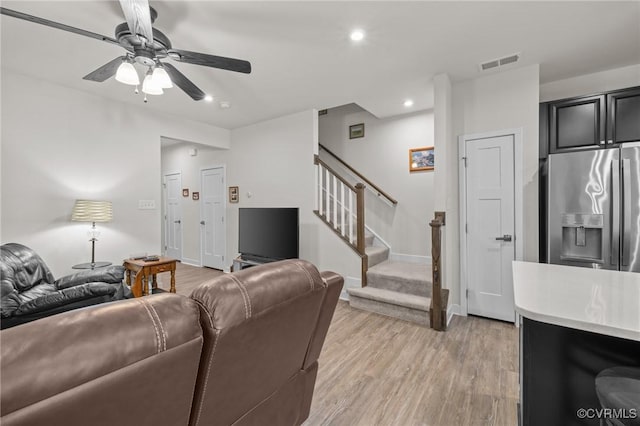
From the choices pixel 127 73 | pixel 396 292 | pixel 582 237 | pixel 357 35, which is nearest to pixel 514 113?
pixel 582 237

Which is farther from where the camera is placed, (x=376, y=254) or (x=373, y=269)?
(x=376, y=254)

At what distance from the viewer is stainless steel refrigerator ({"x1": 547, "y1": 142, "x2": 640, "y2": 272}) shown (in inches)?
97.2

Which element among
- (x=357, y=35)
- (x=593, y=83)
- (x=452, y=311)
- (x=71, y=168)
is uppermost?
(x=357, y=35)

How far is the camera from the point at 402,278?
143 inches

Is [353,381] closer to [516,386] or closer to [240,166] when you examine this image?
[516,386]

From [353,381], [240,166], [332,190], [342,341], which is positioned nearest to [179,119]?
[240,166]

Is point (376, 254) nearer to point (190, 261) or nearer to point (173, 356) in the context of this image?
point (173, 356)

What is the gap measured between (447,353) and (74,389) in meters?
2.70

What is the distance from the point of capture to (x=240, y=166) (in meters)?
5.47

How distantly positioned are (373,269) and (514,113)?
2413 mm

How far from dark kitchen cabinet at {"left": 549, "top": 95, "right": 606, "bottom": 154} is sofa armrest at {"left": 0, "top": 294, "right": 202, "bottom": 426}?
3.74m

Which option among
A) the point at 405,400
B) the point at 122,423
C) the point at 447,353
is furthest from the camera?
the point at 447,353

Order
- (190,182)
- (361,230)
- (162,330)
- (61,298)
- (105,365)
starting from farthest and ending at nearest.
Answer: (190,182) → (361,230) → (61,298) → (162,330) → (105,365)

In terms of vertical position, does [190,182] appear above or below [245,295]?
above
